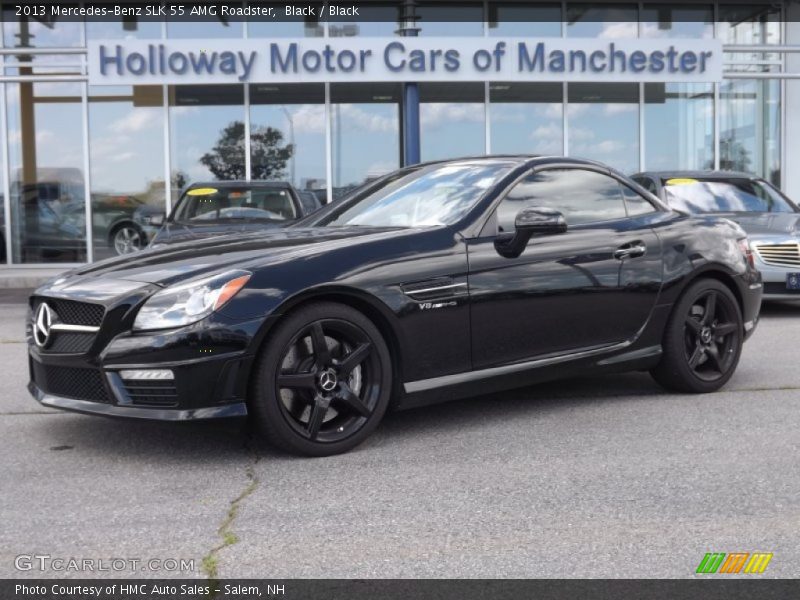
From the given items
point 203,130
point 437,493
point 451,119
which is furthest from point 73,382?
point 451,119

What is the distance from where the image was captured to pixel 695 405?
5.82 m

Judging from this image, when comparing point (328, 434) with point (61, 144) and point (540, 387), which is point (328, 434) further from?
point (61, 144)

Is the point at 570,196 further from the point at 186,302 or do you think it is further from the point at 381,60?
the point at 381,60

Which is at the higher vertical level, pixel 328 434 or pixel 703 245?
pixel 703 245

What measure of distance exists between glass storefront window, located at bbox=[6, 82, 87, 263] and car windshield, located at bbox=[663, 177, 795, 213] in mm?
11101

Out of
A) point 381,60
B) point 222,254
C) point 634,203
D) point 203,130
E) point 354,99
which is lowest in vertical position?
point 222,254

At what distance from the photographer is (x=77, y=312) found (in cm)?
458

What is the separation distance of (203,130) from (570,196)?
13750 mm

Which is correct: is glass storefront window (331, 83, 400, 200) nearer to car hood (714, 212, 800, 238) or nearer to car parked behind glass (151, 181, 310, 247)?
car parked behind glass (151, 181, 310, 247)

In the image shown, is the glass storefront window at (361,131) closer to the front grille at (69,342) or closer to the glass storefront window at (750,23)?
the glass storefront window at (750,23)

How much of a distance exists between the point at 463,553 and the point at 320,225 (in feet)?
8.98

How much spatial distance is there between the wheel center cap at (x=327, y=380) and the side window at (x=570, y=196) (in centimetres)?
133

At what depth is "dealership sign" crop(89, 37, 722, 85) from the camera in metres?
16.7

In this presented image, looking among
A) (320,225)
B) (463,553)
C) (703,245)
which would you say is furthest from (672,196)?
(463,553)
